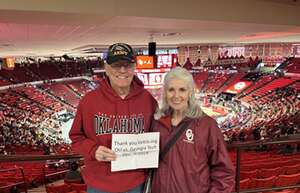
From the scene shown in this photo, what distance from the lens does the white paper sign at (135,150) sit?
2.39 meters

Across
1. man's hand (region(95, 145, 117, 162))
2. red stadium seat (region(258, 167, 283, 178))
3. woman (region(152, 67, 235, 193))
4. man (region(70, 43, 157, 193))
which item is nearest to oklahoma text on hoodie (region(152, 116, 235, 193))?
woman (region(152, 67, 235, 193))

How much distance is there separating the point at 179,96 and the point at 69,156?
1.50m

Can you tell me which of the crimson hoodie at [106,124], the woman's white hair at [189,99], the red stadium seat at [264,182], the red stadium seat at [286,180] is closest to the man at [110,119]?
the crimson hoodie at [106,124]

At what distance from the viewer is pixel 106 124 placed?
2410 mm

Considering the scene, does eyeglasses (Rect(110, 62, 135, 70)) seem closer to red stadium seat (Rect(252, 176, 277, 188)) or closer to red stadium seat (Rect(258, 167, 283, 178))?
red stadium seat (Rect(252, 176, 277, 188))

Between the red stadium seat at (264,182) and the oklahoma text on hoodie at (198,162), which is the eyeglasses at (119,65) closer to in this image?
the oklahoma text on hoodie at (198,162)

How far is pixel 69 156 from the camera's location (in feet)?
11.0

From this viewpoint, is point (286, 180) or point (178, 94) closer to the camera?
point (178, 94)

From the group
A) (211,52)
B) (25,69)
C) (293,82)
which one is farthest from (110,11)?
(25,69)

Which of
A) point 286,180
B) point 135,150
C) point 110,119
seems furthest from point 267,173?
point 110,119

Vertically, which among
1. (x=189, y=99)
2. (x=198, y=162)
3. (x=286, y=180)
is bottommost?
(x=286, y=180)

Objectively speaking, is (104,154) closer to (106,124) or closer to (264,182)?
(106,124)

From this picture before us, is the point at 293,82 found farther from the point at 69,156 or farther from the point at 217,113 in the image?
the point at 69,156

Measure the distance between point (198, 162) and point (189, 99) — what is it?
43cm
